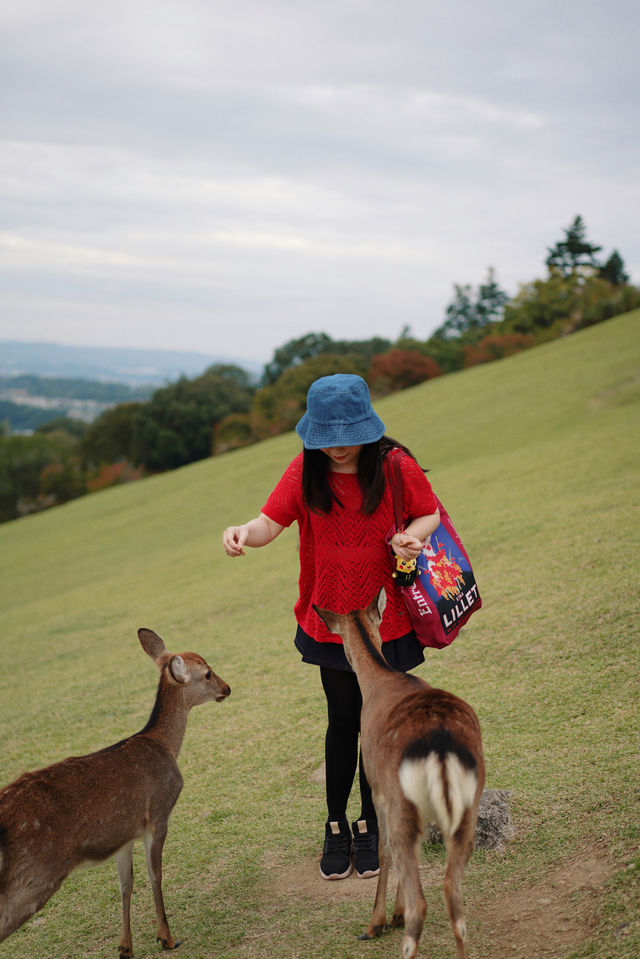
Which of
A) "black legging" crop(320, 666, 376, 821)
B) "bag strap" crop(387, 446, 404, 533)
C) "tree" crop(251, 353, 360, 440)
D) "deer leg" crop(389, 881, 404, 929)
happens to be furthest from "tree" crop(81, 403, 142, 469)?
"deer leg" crop(389, 881, 404, 929)

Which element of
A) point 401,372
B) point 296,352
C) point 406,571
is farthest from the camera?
point 296,352

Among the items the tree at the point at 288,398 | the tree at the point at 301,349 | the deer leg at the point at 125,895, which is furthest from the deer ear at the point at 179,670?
the tree at the point at 301,349

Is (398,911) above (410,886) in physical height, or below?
below

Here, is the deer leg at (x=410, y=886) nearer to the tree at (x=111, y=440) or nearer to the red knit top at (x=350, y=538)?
the red knit top at (x=350, y=538)

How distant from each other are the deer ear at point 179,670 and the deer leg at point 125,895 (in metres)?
0.71

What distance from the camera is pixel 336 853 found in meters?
3.67

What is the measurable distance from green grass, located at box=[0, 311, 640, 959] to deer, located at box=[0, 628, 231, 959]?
500 millimetres

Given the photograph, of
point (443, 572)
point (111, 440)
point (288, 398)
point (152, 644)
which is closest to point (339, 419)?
point (443, 572)

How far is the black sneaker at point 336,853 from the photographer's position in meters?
3.66

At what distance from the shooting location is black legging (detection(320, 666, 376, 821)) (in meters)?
3.54

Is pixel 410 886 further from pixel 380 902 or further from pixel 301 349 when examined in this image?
pixel 301 349

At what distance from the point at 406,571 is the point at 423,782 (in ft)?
3.13

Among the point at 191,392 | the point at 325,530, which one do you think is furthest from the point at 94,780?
the point at 191,392

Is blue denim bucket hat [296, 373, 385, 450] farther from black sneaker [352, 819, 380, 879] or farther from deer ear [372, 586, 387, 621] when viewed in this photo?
black sneaker [352, 819, 380, 879]
